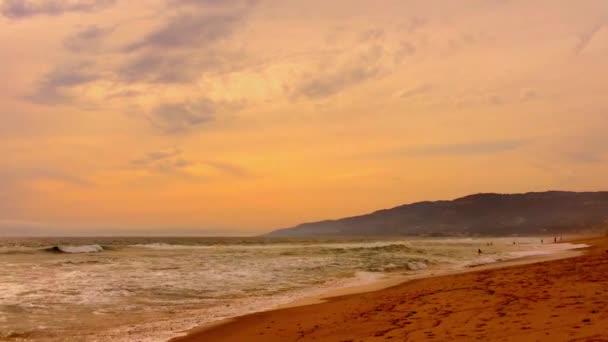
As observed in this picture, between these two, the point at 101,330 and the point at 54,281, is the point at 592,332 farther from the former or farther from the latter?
the point at 54,281

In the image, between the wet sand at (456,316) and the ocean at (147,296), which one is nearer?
the wet sand at (456,316)

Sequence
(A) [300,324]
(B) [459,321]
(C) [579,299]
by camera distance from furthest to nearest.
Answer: (A) [300,324]
(C) [579,299]
(B) [459,321]

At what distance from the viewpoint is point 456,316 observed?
29.4ft

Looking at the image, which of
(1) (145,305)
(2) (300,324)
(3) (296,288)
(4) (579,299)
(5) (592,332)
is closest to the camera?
(5) (592,332)

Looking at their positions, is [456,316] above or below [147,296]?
above

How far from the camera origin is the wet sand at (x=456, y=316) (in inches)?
281

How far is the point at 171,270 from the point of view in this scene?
2409cm

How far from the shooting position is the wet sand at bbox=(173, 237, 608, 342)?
23.4ft

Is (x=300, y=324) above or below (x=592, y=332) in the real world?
below

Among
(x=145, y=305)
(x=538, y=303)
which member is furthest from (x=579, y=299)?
(x=145, y=305)

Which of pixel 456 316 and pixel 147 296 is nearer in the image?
pixel 456 316

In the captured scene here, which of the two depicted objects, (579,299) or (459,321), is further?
(579,299)

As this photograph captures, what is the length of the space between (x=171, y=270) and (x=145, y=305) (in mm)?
10124

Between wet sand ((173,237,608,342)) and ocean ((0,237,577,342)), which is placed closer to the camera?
wet sand ((173,237,608,342))
